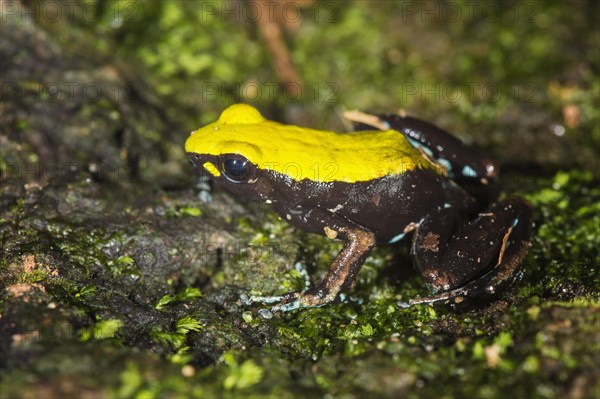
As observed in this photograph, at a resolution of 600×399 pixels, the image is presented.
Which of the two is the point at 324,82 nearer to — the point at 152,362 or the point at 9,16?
the point at 9,16

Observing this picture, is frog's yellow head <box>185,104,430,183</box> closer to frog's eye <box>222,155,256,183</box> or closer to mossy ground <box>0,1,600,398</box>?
frog's eye <box>222,155,256,183</box>

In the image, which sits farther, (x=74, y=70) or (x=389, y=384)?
(x=74, y=70)

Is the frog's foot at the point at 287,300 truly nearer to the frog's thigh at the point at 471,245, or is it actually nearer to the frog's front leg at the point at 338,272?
the frog's front leg at the point at 338,272

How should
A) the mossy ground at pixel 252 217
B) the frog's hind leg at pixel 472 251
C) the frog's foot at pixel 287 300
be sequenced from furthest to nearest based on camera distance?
the frog's foot at pixel 287 300 → the frog's hind leg at pixel 472 251 → the mossy ground at pixel 252 217

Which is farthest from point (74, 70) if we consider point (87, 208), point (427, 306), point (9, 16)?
point (427, 306)

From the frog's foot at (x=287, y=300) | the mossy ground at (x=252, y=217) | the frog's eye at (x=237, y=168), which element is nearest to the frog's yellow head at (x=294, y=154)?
the frog's eye at (x=237, y=168)

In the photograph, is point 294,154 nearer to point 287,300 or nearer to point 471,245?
point 287,300

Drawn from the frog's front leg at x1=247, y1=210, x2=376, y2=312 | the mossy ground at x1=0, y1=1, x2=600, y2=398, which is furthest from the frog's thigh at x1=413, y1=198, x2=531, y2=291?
the frog's front leg at x1=247, y1=210, x2=376, y2=312
